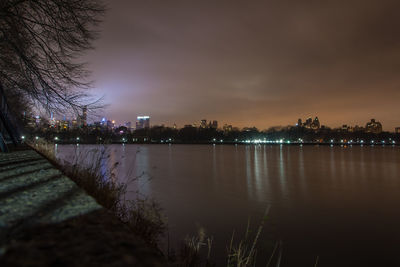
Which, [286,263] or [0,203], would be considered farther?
[286,263]

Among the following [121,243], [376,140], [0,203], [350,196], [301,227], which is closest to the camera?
[121,243]

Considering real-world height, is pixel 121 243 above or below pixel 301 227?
above

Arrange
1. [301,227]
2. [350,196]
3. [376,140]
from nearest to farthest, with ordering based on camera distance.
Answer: [301,227], [350,196], [376,140]

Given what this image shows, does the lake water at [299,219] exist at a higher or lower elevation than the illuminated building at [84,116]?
lower

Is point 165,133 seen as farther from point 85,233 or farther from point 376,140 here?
point 85,233

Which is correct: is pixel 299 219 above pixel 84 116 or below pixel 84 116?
below

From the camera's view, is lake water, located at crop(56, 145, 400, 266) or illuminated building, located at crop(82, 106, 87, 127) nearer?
illuminated building, located at crop(82, 106, 87, 127)

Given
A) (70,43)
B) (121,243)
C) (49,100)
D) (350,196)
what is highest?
(70,43)

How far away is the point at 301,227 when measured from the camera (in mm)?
9375

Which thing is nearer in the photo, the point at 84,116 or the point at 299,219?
the point at 84,116

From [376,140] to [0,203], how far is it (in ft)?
762

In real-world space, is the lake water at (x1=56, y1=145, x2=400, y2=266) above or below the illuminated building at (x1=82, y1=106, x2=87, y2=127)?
→ below

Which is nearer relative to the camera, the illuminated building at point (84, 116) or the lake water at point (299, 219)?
the illuminated building at point (84, 116)

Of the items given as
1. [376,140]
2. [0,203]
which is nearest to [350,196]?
[0,203]
